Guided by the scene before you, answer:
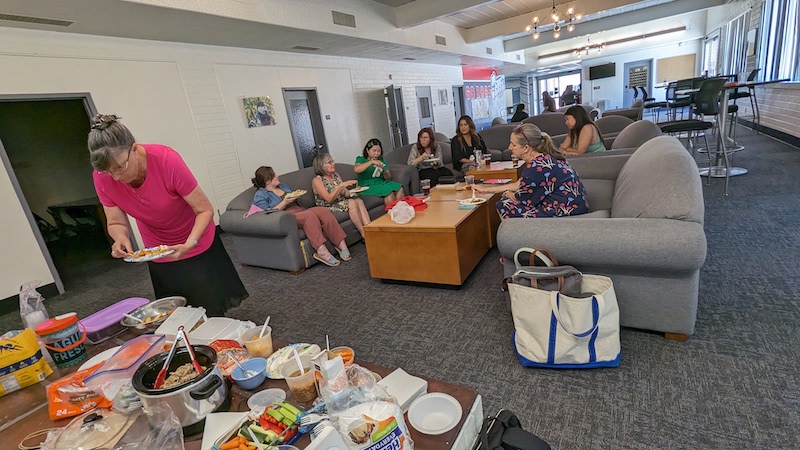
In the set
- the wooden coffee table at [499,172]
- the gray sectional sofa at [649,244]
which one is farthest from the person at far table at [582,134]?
the gray sectional sofa at [649,244]

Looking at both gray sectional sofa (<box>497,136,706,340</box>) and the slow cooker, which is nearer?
the slow cooker

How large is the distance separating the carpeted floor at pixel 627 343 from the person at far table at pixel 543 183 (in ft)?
2.09

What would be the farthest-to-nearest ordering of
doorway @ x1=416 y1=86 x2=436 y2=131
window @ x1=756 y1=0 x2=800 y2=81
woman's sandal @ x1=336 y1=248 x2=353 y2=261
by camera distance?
doorway @ x1=416 y1=86 x2=436 y2=131 → window @ x1=756 y1=0 x2=800 y2=81 → woman's sandal @ x1=336 y1=248 x2=353 y2=261

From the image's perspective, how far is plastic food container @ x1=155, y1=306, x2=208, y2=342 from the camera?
1222mm

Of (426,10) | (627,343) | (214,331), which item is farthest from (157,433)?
(426,10)

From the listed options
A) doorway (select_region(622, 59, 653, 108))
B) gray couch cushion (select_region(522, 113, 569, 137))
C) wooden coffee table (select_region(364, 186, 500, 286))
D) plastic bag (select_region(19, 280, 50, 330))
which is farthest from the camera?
doorway (select_region(622, 59, 653, 108))

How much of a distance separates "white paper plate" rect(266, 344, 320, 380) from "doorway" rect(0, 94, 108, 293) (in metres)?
5.73

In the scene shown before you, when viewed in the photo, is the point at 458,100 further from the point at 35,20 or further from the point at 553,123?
the point at 35,20

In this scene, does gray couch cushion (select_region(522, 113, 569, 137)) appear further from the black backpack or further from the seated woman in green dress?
the black backpack

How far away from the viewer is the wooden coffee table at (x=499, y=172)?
4.10 meters

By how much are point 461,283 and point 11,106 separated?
23.2 ft

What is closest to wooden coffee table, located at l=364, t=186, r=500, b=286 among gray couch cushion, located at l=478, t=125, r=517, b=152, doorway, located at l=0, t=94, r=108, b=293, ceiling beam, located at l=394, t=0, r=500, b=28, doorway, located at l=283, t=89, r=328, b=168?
gray couch cushion, located at l=478, t=125, r=517, b=152

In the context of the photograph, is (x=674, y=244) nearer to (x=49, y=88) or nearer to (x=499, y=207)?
(x=499, y=207)

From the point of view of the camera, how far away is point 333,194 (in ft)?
12.9
